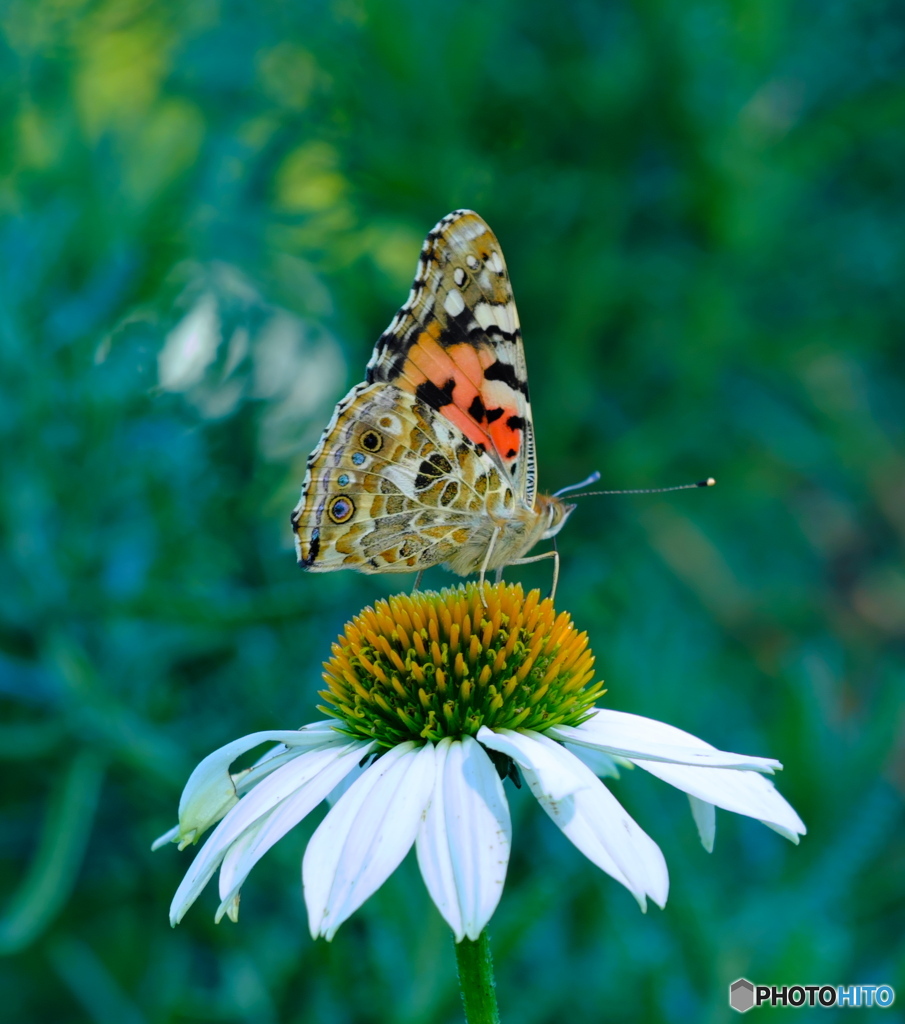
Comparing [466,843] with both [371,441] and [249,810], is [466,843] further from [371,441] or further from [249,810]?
[371,441]

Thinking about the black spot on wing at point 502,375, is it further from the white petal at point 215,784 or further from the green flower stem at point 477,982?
the green flower stem at point 477,982

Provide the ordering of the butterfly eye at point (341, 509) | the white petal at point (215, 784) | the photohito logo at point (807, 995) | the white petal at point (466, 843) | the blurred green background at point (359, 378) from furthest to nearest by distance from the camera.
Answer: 1. the blurred green background at point (359, 378)
2. the photohito logo at point (807, 995)
3. the butterfly eye at point (341, 509)
4. the white petal at point (215, 784)
5. the white petal at point (466, 843)

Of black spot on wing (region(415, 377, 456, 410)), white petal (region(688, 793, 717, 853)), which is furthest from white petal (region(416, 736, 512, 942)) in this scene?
black spot on wing (region(415, 377, 456, 410))

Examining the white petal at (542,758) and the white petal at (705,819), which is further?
the white petal at (705,819)

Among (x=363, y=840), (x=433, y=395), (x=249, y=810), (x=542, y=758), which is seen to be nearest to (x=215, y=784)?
(x=249, y=810)

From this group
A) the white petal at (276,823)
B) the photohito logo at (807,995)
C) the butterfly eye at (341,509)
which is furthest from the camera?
the photohito logo at (807,995)

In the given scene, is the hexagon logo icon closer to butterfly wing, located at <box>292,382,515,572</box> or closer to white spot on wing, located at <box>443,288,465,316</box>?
butterfly wing, located at <box>292,382,515,572</box>

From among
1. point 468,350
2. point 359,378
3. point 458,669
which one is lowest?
point 458,669

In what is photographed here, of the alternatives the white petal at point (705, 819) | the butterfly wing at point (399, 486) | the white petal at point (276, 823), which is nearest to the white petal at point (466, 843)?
the white petal at point (276, 823)
